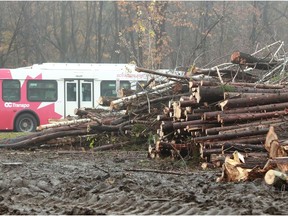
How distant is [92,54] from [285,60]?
1572 inches

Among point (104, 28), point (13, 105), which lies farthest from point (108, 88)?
point (104, 28)

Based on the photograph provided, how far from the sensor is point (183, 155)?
36.7ft

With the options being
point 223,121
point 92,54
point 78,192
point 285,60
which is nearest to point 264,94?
point 223,121

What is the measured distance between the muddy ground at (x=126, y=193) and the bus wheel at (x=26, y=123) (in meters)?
17.9

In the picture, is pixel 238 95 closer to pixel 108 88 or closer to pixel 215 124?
pixel 215 124

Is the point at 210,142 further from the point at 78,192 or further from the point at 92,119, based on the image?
the point at 92,119

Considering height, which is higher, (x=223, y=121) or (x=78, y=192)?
(x=223, y=121)

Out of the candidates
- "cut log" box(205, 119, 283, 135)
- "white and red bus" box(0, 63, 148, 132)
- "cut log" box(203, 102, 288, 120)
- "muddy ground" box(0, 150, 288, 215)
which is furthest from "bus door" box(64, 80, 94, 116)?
"muddy ground" box(0, 150, 288, 215)

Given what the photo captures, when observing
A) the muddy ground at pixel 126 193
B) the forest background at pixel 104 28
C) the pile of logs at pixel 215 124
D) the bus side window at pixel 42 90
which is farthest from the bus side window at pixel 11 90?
the muddy ground at pixel 126 193

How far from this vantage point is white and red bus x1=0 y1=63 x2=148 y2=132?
27.3 m

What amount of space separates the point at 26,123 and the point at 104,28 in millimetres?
25601

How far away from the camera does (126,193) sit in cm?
651

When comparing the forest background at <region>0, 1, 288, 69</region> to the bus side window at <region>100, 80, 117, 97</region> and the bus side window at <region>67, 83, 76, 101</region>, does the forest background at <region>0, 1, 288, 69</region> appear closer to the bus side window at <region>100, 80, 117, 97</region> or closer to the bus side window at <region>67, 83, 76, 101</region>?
the bus side window at <region>100, 80, 117, 97</region>

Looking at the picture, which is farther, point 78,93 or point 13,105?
point 78,93
